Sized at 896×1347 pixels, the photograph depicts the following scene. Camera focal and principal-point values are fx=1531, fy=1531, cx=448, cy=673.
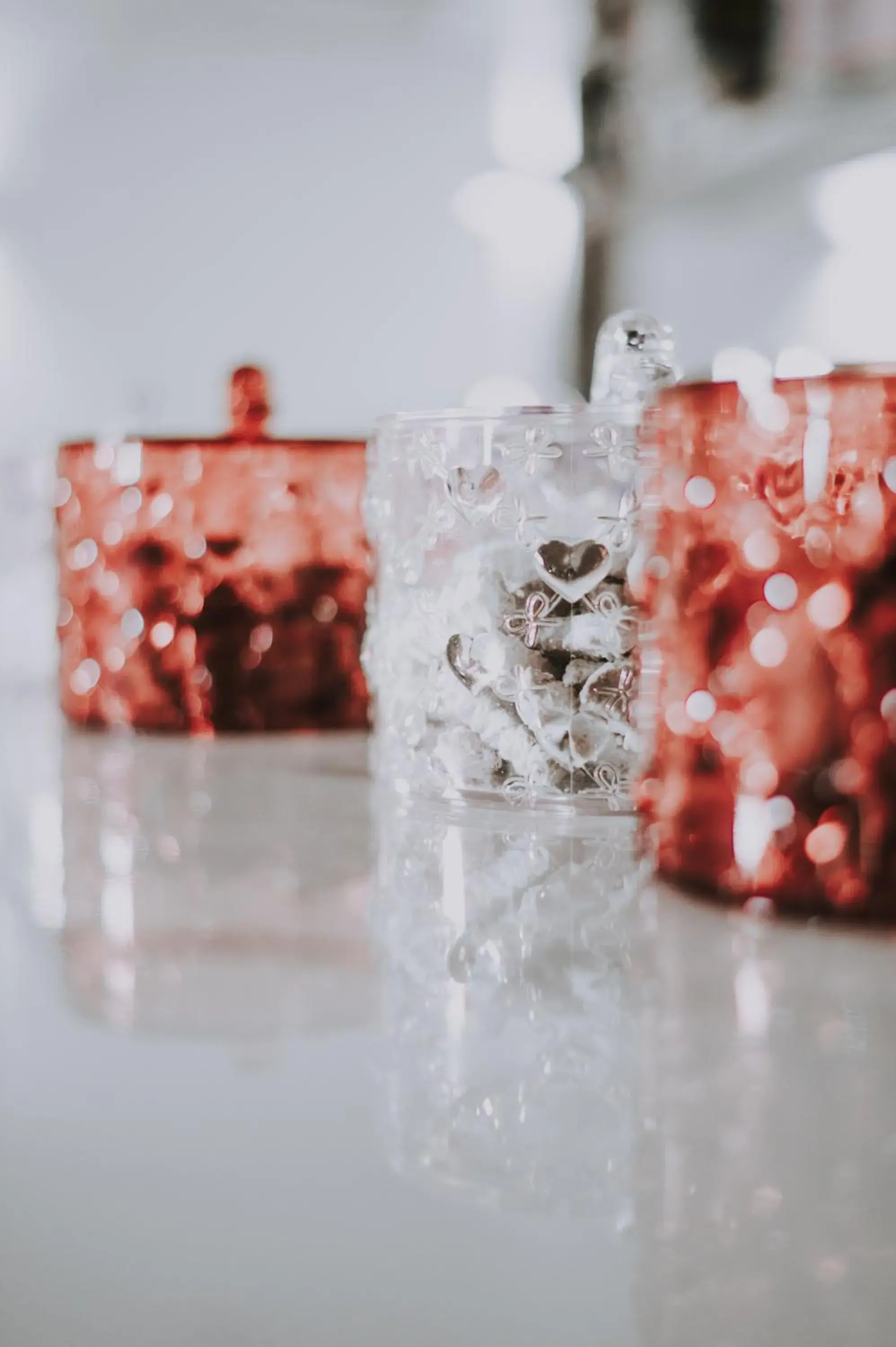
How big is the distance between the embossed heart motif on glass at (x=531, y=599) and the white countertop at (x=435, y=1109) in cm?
3

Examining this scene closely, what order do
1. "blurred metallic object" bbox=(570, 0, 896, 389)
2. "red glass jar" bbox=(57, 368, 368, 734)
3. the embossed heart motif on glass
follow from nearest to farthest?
the embossed heart motif on glass, "red glass jar" bbox=(57, 368, 368, 734), "blurred metallic object" bbox=(570, 0, 896, 389)

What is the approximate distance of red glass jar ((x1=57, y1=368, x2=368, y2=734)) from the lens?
2.19 feet

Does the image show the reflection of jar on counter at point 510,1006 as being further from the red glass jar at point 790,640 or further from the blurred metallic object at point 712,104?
the blurred metallic object at point 712,104

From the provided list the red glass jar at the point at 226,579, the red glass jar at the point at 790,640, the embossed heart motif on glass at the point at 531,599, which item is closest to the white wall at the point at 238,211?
the red glass jar at the point at 226,579

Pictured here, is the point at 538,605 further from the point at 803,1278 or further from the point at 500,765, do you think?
the point at 803,1278

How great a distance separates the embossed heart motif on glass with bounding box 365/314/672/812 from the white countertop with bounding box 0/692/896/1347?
0.03 meters

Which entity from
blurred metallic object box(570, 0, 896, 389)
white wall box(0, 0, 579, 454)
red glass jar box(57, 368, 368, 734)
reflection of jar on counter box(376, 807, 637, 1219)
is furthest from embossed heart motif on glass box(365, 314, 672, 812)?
white wall box(0, 0, 579, 454)

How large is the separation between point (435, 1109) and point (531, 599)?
0.73 feet

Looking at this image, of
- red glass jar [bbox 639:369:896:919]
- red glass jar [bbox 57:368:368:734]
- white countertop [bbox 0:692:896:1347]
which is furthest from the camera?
red glass jar [bbox 57:368:368:734]

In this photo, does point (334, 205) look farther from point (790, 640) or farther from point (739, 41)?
point (790, 640)

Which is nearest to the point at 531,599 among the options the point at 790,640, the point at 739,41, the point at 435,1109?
the point at 790,640

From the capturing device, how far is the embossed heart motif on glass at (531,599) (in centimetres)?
46

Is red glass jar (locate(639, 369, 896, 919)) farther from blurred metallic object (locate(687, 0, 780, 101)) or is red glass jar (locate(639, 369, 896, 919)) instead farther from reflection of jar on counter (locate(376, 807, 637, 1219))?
blurred metallic object (locate(687, 0, 780, 101))

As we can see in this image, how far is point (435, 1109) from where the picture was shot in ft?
0.86
